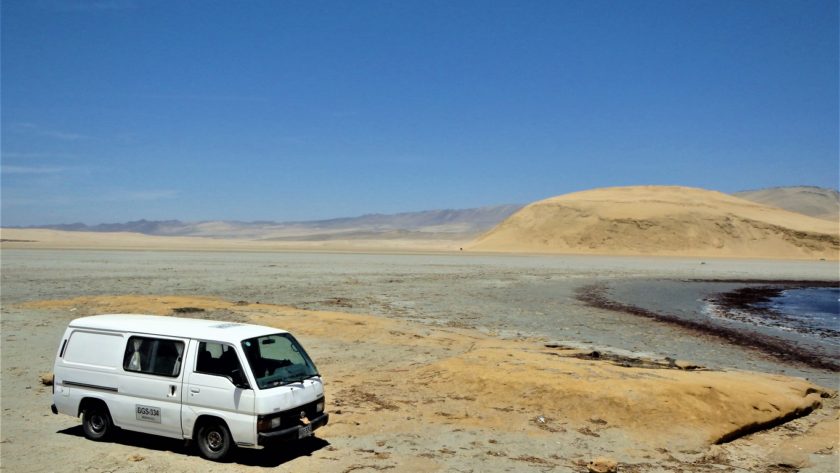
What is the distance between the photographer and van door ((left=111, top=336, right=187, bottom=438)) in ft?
29.2

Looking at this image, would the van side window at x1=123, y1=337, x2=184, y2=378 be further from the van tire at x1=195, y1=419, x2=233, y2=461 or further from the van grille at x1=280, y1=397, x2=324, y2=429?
the van grille at x1=280, y1=397, x2=324, y2=429

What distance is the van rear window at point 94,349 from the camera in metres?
9.39

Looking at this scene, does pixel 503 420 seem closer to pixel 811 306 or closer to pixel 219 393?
pixel 219 393

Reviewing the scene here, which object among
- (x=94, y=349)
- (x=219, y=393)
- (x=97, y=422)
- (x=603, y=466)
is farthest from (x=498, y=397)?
(x=94, y=349)

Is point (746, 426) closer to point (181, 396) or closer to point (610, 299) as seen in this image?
point (181, 396)

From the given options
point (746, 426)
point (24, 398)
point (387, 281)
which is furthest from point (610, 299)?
point (24, 398)

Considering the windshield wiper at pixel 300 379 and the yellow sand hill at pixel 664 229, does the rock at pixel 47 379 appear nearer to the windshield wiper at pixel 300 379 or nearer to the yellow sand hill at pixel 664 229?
the windshield wiper at pixel 300 379

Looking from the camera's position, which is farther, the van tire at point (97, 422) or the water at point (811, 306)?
the water at point (811, 306)

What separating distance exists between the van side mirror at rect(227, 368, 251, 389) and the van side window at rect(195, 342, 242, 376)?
152 mm

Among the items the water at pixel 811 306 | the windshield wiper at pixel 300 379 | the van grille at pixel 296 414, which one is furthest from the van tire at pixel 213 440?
the water at pixel 811 306

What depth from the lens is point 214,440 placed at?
883 cm

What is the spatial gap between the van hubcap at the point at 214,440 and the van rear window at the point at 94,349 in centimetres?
175

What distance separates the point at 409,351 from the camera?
16.9 meters

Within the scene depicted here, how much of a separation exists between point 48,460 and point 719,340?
18.7m
